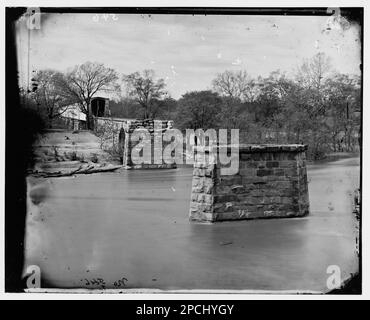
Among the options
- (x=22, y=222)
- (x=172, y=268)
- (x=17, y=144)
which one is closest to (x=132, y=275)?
(x=172, y=268)

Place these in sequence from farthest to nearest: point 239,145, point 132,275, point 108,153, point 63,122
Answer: point 108,153 → point 239,145 → point 63,122 → point 132,275

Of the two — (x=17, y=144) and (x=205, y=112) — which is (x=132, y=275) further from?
(x=205, y=112)

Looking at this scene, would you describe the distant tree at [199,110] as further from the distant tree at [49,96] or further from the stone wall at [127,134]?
the distant tree at [49,96]

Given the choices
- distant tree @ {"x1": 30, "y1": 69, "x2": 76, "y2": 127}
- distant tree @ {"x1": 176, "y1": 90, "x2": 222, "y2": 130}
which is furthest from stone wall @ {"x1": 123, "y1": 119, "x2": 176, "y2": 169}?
distant tree @ {"x1": 30, "y1": 69, "x2": 76, "y2": 127}

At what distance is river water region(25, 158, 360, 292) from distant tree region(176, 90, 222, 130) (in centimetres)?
189

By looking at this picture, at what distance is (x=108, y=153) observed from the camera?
1633 centimetres

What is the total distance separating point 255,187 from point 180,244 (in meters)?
2.55

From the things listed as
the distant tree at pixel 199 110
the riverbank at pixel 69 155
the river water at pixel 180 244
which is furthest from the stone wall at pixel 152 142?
the river water at pixel 180 244

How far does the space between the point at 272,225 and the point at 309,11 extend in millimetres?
4363

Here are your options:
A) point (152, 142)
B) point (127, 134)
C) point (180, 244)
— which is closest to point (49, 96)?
point (152, 142)

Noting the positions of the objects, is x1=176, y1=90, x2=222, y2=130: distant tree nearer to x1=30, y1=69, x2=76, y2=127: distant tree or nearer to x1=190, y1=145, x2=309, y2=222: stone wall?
x1=190, y1=145, x2=309, y2=222: stone wall

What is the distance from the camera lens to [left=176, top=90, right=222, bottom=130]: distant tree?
43.7ft

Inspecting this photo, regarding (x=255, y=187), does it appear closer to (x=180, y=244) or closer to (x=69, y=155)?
(x=180, y=244)

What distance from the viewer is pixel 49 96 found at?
42.6 ft
